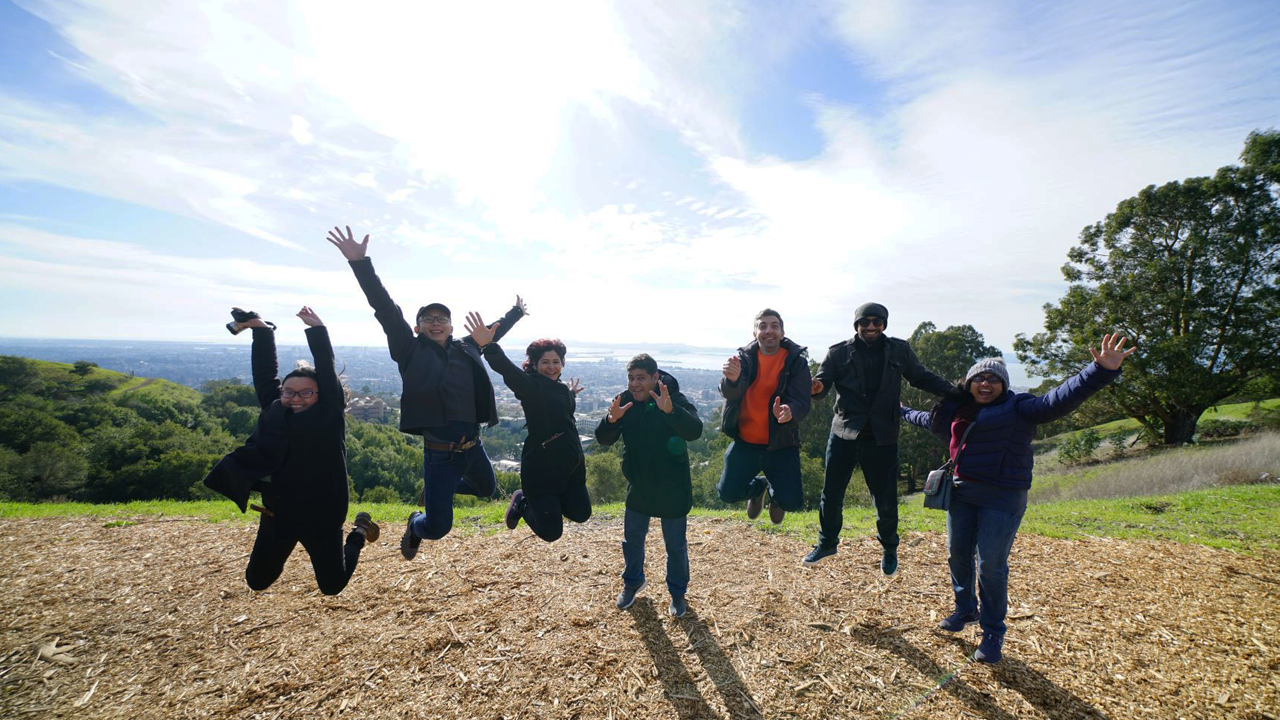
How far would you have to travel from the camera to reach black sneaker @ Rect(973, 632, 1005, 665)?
3.88 m

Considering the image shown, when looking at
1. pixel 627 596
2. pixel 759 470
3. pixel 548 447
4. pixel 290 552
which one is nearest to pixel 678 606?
pixel 627 596

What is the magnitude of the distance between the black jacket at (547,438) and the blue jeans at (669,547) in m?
0.83

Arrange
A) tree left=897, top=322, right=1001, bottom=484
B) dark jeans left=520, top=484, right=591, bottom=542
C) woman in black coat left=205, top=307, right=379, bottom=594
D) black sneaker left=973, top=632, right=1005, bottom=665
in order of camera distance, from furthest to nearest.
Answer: tree left=897, top=322, right=1001, bottom=484, dark jeans left=520, top=484, right=591, bottom=542, woman in black coat left=205, top=307, right=379, bottom=594, black sneaker left=973, top=632, right=1005, bottom=665

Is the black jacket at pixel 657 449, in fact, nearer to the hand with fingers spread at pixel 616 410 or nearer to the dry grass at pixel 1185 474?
the hand with fingers spread at pixel 616 410

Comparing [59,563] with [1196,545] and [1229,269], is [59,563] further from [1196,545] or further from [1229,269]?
[1229,269]

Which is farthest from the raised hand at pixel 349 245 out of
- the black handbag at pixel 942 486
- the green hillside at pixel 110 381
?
the green hillside at pixel 110 381

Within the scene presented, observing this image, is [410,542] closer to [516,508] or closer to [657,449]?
[516,508]

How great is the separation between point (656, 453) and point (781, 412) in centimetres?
143

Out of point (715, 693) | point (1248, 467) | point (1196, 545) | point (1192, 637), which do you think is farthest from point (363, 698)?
point (1248, 467)

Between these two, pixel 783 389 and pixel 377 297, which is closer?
pixel 377 297

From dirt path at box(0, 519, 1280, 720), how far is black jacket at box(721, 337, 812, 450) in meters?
1.78

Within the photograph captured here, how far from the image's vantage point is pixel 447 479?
4781 millimetres

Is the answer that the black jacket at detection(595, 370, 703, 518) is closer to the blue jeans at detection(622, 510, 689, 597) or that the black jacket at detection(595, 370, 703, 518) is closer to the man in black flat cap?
the blue jeans at detection(622, 510, 689, 597)

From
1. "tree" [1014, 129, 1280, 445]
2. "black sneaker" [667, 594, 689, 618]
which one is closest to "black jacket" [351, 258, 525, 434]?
"black sneaker" [667, 594, 689, 618]
